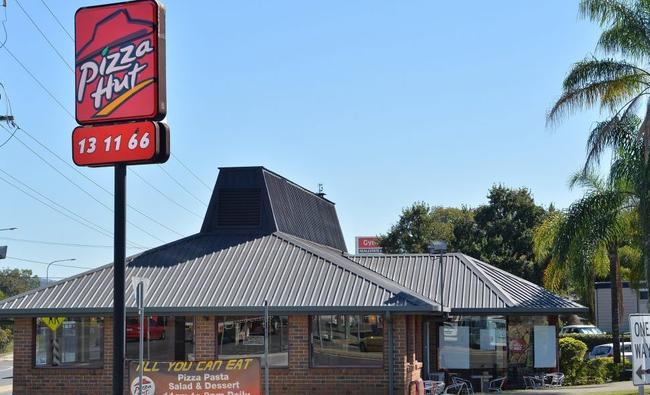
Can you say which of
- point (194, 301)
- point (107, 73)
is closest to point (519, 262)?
point (194, 301)

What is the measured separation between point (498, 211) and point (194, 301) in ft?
113

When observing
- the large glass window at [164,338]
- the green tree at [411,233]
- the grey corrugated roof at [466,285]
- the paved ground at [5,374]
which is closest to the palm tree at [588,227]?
the grey corrugated roof at [466,285]

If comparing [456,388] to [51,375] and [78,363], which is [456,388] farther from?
[51,375]

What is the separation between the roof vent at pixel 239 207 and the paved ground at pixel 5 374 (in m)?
11.4

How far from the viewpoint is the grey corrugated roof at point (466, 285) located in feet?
85.5

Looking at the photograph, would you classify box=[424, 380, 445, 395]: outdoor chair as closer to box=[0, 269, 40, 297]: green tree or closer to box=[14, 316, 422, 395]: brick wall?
box=[14, 316, 422, 395]: brick wall

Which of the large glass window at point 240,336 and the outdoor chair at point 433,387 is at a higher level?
the large glass window at point 240,336

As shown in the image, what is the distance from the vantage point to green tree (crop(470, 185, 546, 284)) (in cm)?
5303

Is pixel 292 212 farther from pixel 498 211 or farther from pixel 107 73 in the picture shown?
pixel 498 211

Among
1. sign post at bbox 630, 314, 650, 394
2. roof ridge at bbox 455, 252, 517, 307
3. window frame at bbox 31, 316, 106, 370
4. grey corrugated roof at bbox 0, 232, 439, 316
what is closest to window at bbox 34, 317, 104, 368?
window frame at bbox 31, 316, 106, 370

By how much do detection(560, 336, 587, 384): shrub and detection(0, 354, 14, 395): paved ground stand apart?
18143 mm

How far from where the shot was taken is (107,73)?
10.2 m

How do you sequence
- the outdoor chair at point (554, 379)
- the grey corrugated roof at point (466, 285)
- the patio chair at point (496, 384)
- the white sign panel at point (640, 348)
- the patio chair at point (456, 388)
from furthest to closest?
1. the outdoor chair at point (554, 379)
2. the patio chair at point (496, 384)
3. the patio chair at point (456, 388)
4. the grey corrugated roof at point (466, 285)
5. the white sign panel at point (640, 348)

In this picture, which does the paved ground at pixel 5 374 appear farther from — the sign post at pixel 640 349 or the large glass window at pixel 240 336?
the sign post at pixel 640 349
